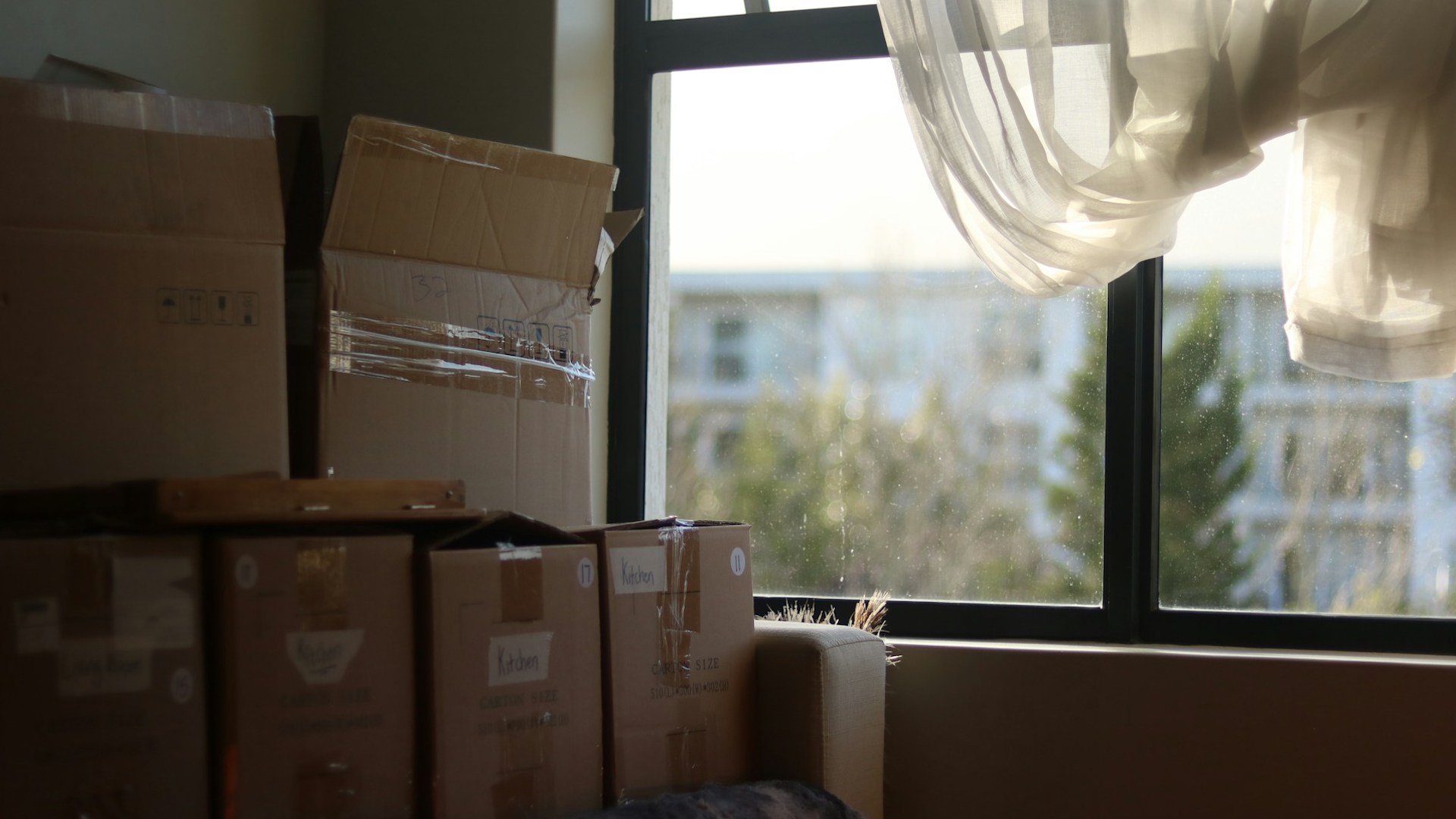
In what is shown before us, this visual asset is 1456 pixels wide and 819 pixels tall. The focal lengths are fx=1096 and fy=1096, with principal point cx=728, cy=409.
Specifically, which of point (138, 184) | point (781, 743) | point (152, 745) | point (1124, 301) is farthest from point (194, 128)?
point (1124, 301)

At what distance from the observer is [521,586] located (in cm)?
136

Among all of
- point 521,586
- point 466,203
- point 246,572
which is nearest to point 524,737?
point 521,586

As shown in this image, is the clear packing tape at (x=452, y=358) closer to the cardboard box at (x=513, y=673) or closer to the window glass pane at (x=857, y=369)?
the cardboard box at (x=513, y=673)

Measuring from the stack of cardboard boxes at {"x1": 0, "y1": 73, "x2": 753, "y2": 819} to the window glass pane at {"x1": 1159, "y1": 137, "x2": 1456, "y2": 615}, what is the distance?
95 centimetres

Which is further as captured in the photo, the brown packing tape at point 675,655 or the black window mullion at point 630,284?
the black window mullion at point 630,284

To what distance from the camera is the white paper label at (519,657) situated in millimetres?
1316

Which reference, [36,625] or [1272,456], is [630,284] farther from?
[36,625]

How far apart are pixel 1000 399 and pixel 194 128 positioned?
4.83ft

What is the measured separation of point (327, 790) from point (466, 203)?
2.69 ft

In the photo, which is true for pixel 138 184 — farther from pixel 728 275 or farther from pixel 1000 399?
pixel 1000 399

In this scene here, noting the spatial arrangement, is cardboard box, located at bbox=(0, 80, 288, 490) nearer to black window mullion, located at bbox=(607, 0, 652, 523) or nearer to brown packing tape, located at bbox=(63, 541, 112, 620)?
brown packing tape, located at bbox=(63, 541, 112, 620)

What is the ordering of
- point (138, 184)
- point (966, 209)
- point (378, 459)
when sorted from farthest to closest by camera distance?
point (966, 209) → point (378, 459) → point (138, 184)

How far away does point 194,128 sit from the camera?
1.35 meters

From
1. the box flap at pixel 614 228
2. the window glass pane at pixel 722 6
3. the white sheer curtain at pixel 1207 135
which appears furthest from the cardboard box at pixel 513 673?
the window glass pane at pixel 722 6
